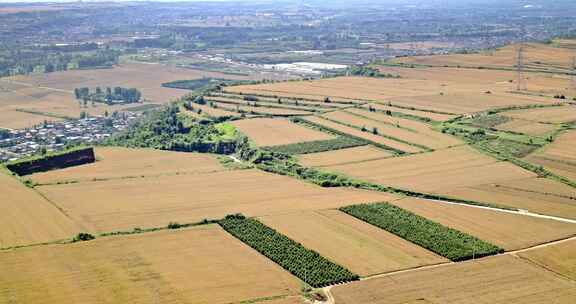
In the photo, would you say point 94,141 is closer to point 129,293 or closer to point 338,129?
point 338,129

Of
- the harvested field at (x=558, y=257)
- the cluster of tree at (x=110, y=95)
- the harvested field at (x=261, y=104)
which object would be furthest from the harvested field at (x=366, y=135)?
the cluster of tree at (x=110, y=95)

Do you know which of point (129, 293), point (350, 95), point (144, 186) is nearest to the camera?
point (129, 293)

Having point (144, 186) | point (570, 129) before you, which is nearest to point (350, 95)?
point (570, 129)

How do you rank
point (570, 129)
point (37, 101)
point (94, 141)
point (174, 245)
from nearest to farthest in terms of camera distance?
point (174, 245)
point (570, 129)
point (94, 141)
point (37, 101)

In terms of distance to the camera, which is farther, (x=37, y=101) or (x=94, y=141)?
(x=37, y=101)

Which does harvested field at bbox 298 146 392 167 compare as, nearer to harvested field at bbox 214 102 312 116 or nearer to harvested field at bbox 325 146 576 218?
harvested field at bbox 325 146 576 218

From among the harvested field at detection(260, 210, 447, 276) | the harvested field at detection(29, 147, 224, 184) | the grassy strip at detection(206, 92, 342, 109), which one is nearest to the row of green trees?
the grassy strip at detection(206, 92, 342, 109)

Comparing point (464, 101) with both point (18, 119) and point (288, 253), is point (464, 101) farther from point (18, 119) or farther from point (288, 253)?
point (18, 119)
